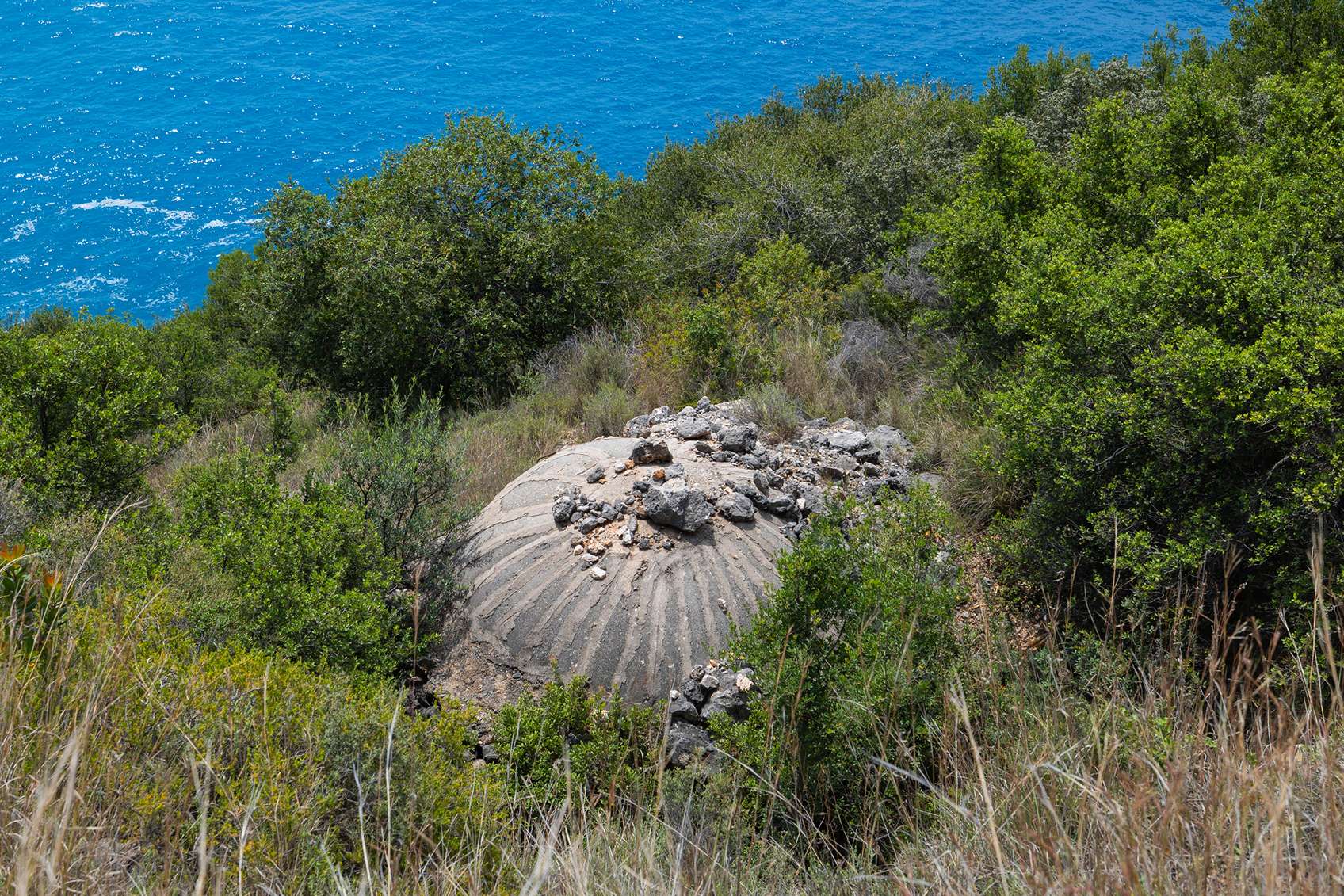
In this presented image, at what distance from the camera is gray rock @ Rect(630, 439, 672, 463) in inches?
318

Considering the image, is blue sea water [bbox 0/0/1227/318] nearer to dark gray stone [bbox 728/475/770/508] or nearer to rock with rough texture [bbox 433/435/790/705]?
rock with rough texture [bbox 433/435/790/705]

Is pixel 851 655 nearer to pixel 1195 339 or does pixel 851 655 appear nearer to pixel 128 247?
pixel 1195 339

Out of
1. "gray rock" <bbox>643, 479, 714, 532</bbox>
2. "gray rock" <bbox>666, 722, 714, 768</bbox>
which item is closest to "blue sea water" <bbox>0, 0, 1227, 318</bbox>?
"gray rock" <bbox>643, 479, 714, 532</bbox>

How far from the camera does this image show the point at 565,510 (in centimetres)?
770

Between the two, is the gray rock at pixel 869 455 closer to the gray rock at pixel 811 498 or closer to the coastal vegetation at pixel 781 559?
the coastal vegetation at pixel 781 559

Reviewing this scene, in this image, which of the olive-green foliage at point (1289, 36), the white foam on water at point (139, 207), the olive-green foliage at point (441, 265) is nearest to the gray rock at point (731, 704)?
the olive-green foliage at point (441, 265)

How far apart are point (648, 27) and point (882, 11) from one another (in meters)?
13.3

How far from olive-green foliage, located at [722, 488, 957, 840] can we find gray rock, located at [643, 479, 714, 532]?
1.46 metres

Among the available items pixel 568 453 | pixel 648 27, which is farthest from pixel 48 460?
pixel 648 27

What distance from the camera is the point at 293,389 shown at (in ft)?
49.2

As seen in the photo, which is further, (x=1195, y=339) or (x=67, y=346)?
(x=67, y=346)

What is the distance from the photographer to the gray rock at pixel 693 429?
8.62m

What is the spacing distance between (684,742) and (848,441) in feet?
11.7

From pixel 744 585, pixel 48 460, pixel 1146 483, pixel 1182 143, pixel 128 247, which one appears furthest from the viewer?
pixel 128 247
